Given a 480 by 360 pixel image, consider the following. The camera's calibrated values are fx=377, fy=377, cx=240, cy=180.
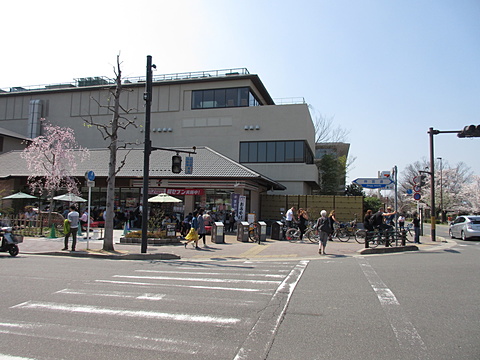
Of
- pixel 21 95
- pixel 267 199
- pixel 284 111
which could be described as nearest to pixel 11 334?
pixel 267 199

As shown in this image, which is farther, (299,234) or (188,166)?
(188,166)

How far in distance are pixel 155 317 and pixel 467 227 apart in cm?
2292

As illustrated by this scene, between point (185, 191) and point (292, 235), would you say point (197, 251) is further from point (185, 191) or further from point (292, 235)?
point (185, 191)

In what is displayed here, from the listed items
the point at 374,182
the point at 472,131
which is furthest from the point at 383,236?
the point at 472,131

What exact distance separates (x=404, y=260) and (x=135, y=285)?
9.17 metres

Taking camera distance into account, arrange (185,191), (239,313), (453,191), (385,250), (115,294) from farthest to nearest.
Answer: (453,191), (185,191), (385,250), (115,294), (239,313)

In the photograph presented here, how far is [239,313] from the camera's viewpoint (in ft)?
20.2

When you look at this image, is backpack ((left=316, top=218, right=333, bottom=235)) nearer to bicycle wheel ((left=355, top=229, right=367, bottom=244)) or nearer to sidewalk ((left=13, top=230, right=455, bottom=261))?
sidewalk ((left=13, top=230, right=455, bottom=261))

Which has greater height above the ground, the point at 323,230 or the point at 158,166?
the point at 158,166

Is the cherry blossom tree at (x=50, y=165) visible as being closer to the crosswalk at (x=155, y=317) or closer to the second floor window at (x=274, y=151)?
the second floor window at (x=274, y=151)

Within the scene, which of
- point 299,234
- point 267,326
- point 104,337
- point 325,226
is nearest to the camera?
point 104,337

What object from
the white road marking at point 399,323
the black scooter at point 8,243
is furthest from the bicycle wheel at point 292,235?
the black scooter at point 8,243

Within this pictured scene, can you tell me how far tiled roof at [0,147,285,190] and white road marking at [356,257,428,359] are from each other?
1652 cm

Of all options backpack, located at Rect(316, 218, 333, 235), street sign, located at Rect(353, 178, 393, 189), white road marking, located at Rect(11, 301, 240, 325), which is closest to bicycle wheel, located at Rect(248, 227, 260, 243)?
backpack, located at Rect(316, 218, 333, 235)
